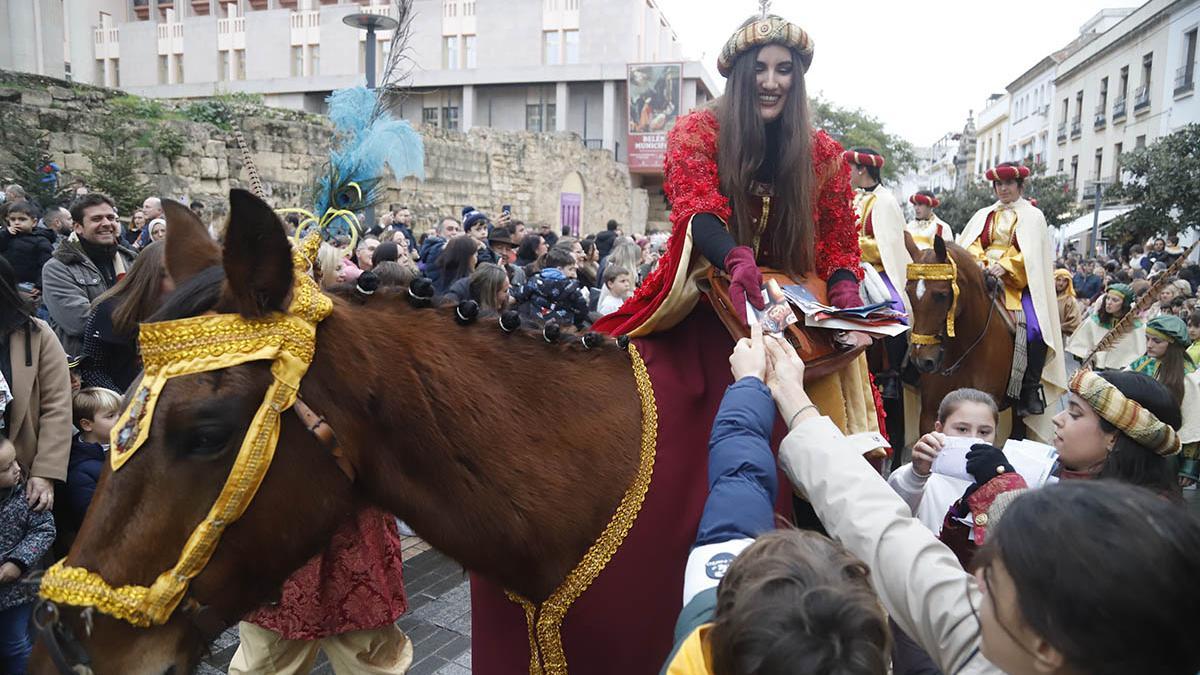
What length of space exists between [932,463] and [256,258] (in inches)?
96.0

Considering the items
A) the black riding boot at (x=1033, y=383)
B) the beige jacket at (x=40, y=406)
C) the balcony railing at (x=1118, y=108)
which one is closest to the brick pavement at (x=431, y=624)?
the beige jacket at (x=40, y=406)

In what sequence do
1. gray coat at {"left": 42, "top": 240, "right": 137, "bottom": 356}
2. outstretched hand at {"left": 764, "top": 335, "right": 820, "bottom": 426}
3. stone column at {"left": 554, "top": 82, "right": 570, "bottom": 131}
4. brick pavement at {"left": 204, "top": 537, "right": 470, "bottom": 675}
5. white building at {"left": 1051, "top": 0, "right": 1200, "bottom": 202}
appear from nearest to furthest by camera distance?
outstretched hand at {"left": 764, "top": 335, "right": 820, "bottom": 426} < brick pavement at {"left": 204, "top": 537, "right": 470, "bottom": 675} < gray coat at {"left": 42, "top": 240, "right": 137, "bottom": 356} < white building at {"left": 1051, "top": 0, "right": 1200, "bottom": 202} < stone column at {"left": 554, "top": 82, "right": 570, "bottom": 131}

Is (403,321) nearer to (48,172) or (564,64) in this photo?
(48,172)

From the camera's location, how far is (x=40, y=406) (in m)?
3.40

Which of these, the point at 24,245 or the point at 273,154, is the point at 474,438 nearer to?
the point at 24,245

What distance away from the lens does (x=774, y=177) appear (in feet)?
8.14

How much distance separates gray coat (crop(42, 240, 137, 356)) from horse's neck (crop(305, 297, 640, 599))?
409 cm

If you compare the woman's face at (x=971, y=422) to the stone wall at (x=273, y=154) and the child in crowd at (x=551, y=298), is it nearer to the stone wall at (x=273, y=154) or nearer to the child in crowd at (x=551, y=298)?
the child in crowd at (x=551, y=298)

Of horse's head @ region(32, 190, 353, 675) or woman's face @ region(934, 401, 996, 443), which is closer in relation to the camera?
horse's head @ region(32, 190, 353, 675)

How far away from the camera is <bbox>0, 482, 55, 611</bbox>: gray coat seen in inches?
116

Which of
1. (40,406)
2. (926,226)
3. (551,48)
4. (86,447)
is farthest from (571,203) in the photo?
(40,406)

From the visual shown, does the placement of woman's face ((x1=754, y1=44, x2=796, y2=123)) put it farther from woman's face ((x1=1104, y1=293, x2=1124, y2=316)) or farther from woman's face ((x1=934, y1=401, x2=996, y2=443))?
woman's face ((x1=1104, y1=293, x2=1124, y2=316))

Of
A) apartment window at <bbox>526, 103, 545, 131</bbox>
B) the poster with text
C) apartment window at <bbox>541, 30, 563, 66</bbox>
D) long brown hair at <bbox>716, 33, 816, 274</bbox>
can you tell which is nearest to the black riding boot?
long brown hair at <bbox>716, 33, 816, 274</bbox>

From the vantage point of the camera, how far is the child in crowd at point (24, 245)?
6469 millimetres
